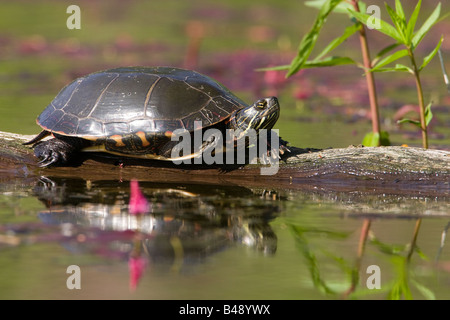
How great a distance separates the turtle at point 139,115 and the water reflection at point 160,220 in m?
0.27

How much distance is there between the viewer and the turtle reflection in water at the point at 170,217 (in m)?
3.64

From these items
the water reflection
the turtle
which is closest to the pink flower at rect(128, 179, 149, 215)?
the water reflection

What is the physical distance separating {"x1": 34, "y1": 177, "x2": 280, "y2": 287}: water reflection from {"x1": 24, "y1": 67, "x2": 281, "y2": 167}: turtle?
27 centimetres

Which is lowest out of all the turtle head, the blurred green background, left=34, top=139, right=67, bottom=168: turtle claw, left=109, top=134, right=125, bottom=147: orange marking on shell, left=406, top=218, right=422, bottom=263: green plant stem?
left=406, top=218, right=422, bottom=263: green plant stem

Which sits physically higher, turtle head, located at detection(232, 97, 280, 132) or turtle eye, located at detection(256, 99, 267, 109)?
turtle eye, located at detection(256, 99, 267, 109)

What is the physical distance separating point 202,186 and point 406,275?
1.88 metres

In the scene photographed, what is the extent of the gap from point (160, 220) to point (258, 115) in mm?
1175

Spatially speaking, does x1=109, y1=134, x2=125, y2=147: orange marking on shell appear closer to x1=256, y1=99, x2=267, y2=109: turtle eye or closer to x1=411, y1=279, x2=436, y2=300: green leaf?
x1=256, y1=99, x2=267, y2=109: turtle eye

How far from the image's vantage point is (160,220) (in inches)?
160

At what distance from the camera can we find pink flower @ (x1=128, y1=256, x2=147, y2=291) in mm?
3162

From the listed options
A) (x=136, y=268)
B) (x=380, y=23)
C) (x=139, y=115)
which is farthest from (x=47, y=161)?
(x=380, y=23)

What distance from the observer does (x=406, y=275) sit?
3.39 meters
